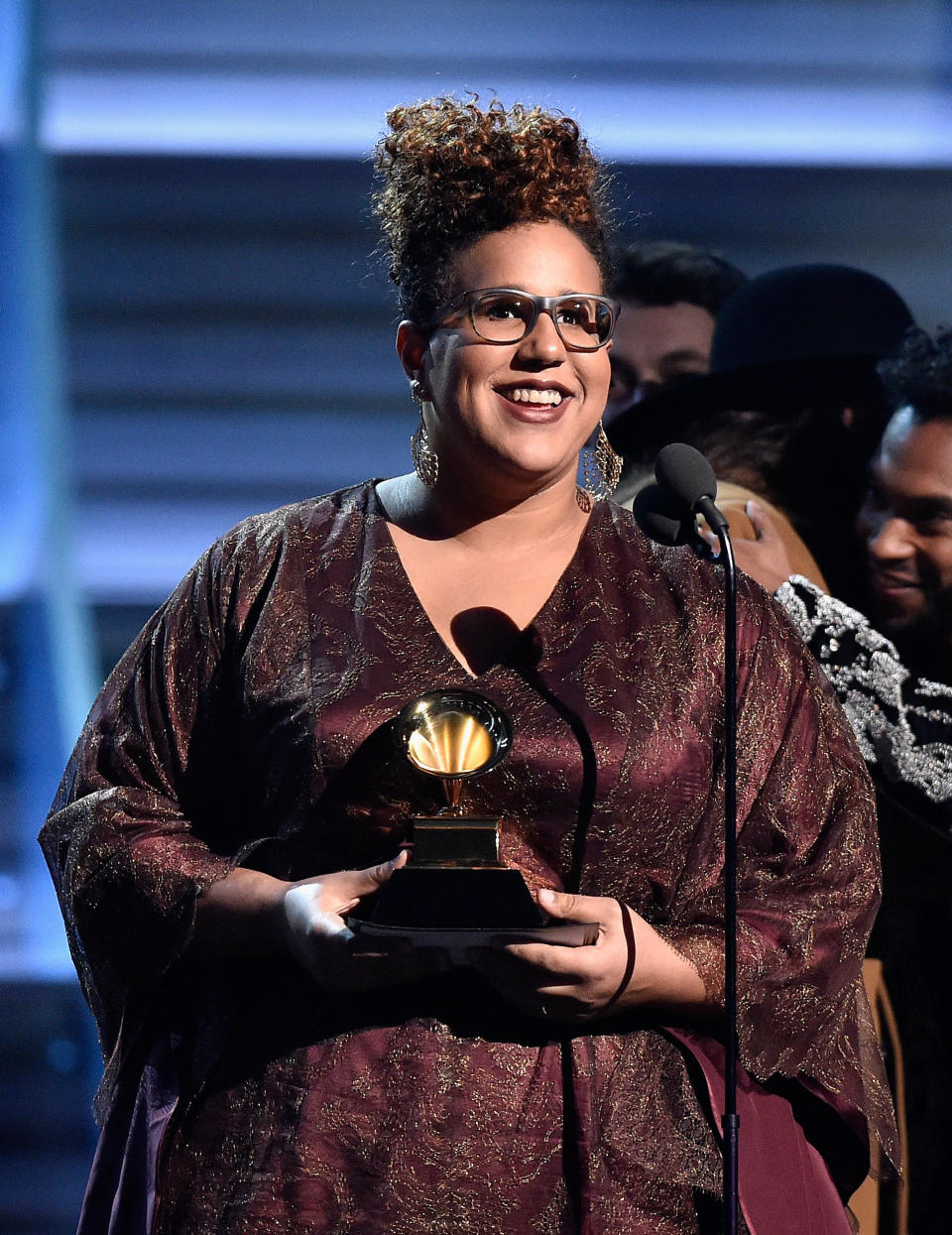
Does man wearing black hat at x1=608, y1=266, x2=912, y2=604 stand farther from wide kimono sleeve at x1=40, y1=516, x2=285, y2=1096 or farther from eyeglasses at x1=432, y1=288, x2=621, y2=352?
wide kimono sleeve at x1=40, y1=516, x2=285, y2=1096

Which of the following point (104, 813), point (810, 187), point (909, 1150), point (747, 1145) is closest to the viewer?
point (747, 1145)

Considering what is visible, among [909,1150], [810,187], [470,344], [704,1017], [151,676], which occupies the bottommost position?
[909,1150]

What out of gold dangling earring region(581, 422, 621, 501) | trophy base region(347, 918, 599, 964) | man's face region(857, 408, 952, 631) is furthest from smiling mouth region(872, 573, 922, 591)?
trophy base region(347, 918, 599, 964)

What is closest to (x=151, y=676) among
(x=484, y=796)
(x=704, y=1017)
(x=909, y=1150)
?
(x=484, y=796)

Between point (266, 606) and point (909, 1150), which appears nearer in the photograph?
point (266, 606)

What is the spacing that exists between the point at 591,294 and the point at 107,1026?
3.03ft

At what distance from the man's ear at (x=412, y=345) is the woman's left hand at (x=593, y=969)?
0.63 m

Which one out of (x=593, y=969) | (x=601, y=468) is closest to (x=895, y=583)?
(x=601, y=468)

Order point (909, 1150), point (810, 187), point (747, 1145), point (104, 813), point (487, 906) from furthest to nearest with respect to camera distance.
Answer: point (810, 187), point (909, 1150), point (104, 813), point (747, 1145), point (487, 906)

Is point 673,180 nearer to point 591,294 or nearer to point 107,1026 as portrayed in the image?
point 591,294

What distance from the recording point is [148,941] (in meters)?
1.60

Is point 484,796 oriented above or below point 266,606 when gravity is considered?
below

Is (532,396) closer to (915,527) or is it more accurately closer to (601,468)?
(601,468)

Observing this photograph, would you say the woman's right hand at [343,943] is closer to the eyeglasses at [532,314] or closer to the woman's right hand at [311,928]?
the woman's right hand at [311,928]
